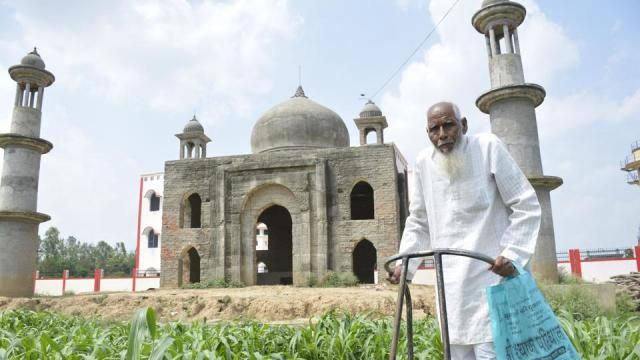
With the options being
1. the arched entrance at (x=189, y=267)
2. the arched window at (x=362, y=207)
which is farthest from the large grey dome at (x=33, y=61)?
the arched window at (x=362, y=207)

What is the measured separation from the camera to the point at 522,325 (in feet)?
7.48

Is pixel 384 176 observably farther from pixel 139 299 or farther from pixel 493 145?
pixel 493 145

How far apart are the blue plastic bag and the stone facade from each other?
13747 millimetres

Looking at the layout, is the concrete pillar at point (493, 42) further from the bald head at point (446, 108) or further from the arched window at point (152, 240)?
the arched window at point (152, 240)

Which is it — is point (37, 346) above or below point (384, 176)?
below

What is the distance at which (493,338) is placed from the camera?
2.32 m

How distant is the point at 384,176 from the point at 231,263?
19.9 feet

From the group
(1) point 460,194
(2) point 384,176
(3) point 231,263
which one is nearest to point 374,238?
(2) point 384,176

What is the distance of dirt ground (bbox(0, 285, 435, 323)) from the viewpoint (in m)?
11.2

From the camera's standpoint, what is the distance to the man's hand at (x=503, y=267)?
235cm

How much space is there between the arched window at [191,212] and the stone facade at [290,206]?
0.47 meters

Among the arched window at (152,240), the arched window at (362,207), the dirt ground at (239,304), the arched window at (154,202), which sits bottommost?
the dirt ground at (239,304)

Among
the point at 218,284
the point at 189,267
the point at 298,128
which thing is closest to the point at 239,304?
the point at 218,284

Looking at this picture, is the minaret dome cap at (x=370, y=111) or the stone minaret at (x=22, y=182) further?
the minaret dome cap at (x=370, y=111)
